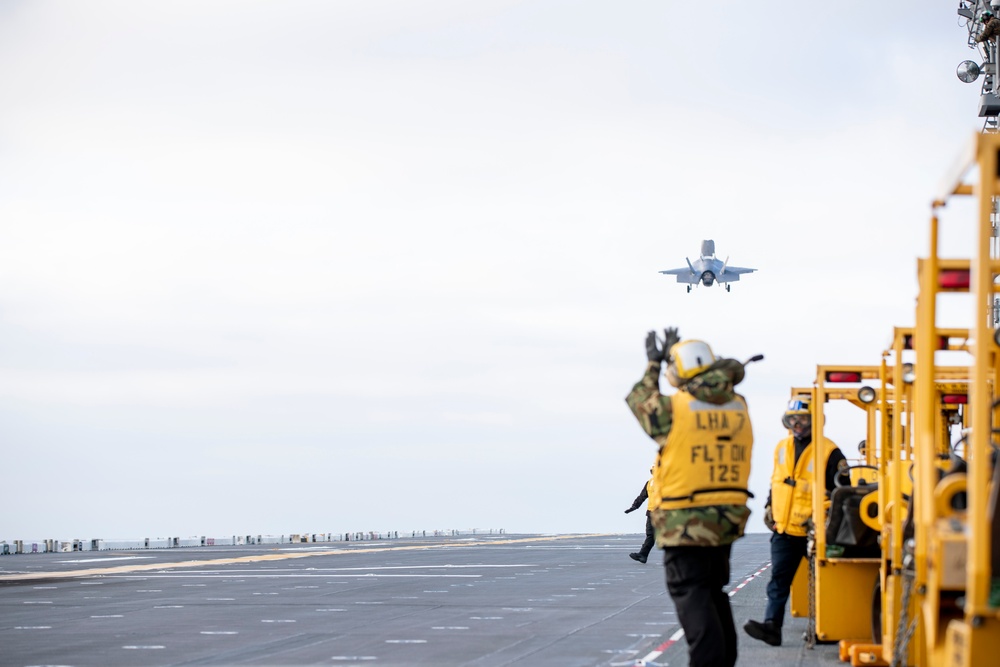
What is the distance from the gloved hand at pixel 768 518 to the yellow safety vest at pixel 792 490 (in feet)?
0.49

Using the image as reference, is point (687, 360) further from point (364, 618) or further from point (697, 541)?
point (364, 618)

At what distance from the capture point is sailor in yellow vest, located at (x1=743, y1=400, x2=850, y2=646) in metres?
12.8

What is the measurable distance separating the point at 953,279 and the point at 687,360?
198cm

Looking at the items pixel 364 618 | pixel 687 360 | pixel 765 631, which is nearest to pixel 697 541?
pixel 687 360

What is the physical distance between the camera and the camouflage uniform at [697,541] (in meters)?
8.48

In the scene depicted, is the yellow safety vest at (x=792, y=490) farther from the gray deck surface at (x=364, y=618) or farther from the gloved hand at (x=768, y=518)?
the gray deck surface at (x=364, y=618)

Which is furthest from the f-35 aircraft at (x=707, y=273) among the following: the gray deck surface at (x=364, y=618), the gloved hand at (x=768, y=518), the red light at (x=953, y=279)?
the red light at (x=953, y=279)

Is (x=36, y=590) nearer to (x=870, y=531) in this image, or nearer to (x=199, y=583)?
(x=199, y=583)

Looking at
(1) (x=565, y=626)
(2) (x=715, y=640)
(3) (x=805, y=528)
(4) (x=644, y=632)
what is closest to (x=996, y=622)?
(2) (x=715, y=640)

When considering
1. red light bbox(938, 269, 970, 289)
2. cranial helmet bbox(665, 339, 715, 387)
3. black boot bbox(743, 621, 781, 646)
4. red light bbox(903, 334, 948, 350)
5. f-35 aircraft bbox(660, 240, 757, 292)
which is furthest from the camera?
f-35 aircraft bbox(660, 240, 757, 292)

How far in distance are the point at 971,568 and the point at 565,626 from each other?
34.2ft

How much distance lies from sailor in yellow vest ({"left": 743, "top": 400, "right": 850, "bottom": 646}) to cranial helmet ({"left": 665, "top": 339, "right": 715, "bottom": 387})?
4221 millimetres

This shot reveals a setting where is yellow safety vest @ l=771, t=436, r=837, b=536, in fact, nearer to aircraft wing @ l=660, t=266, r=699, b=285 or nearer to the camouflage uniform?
the camouflage uniform

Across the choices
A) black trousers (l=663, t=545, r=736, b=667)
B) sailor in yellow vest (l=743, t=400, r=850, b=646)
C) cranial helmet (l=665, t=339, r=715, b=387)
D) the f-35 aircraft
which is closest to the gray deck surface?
sailor in yellow vest (l=743, t=400, r=850, b=646)
